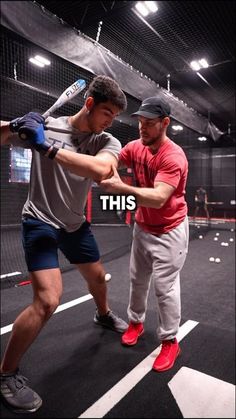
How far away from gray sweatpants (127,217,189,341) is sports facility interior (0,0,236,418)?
0.24 metres

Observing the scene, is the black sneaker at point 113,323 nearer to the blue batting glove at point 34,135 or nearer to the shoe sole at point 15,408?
the shoe sole at point 15,408

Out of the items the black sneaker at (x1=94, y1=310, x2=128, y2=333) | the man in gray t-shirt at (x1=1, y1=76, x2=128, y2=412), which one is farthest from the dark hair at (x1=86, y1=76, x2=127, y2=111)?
the black sneaker at (x1=94, y1=310, x2=128, y2=333)

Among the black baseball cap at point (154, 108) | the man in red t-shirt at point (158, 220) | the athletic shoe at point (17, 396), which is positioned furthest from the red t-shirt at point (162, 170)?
the athletic shoe at point (17, 396)

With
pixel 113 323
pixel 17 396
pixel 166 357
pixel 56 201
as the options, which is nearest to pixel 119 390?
pixel 166 357

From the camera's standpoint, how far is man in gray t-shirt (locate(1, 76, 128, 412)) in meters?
0.63

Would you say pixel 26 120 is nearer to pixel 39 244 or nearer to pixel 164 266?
pixel 39 244

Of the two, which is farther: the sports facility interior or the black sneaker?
the black sneaker

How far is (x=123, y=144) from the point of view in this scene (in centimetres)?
90

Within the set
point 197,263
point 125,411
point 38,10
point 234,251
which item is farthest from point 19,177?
point 234,251

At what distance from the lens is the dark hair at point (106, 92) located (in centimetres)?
61

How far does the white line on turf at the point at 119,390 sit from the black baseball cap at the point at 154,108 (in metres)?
1.11

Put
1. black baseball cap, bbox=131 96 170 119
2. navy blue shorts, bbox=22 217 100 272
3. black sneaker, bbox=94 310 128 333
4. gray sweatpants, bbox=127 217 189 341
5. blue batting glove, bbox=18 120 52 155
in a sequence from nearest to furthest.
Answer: blue batting glove, bbox=18 120 52 155, black baseball cap, bbox=131 96 170 119, navy blue shorts, bbox=22 217 100 272, gray sweatpants, bbox=127 217 189 341, black sneaker, bbox=94 310 128 333

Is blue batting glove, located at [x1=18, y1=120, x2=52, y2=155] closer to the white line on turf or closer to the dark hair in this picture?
the dark hair

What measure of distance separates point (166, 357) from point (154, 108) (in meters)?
1.21
